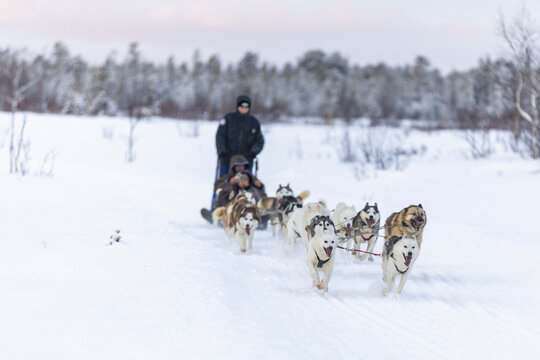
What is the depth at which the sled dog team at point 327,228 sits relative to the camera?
13.3ft

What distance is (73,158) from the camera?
14.3 m

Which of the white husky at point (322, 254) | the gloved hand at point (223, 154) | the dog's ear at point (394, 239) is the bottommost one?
the white husky at point (322, 254)

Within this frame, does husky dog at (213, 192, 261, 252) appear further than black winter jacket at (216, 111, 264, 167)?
No

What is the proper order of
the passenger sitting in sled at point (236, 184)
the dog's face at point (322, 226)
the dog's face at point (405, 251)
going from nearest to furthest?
the dog's face at point (405, 251) < the dog's face at point (322, 226) < the passenger sitting in sled at point (236, 184)

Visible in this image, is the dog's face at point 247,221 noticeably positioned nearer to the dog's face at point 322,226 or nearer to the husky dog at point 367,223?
the husky dog at point 367,223

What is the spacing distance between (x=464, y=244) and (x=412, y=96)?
63532 mm

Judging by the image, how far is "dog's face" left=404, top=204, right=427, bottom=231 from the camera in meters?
4.43

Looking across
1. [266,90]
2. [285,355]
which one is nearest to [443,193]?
[285,355]

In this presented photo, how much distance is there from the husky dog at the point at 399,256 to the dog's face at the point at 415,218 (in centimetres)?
34

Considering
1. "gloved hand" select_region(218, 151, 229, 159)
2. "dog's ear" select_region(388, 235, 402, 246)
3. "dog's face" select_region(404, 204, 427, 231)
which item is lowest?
"dog's ear" select_region(388, 235, 402, 246)

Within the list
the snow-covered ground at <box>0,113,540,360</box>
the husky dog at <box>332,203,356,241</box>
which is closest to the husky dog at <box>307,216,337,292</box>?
the snow-covered ground at <box>0,113,540,360</box>

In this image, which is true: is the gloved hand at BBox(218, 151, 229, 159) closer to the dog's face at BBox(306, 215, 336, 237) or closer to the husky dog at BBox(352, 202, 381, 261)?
the husky dog at BBox(352, 202, 381, 261)

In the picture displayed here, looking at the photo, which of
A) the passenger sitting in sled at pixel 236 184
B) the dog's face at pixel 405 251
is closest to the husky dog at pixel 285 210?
the passenger sitting in sled at pixel 236 184

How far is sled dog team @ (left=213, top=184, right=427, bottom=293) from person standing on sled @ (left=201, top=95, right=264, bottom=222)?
43.7 inches
